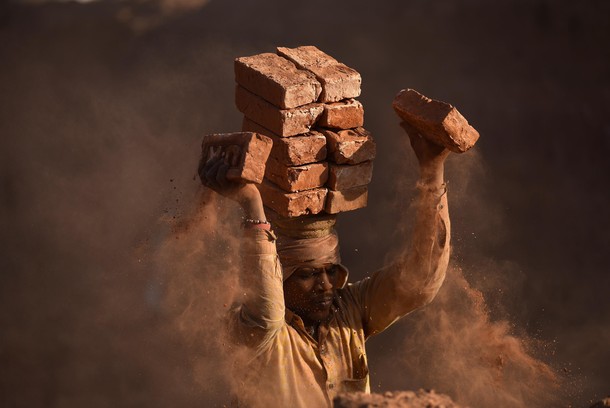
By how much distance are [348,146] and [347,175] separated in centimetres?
16

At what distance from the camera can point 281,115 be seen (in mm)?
5969

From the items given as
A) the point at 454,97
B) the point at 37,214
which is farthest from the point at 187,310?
the point at 454,97

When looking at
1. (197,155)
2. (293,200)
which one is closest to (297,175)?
(293,200)

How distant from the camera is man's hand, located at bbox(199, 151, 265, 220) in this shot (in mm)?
5711

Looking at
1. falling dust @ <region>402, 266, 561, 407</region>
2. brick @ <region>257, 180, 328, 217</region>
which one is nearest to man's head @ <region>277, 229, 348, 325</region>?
brick @ <region>257, 180, 328, 217</region>

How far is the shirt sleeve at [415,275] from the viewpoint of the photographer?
241 inches

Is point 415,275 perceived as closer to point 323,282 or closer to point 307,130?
point 323,282

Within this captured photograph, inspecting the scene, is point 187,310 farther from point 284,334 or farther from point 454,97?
point 454,97

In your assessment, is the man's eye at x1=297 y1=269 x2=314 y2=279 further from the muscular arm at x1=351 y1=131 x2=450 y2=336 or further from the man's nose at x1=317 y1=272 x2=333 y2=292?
the muscular arm at x1=351 y1=131 x2=450 y2=336

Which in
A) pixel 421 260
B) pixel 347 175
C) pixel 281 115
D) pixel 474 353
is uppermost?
pixel 281 115

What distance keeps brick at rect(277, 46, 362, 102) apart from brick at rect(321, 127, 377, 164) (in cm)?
18

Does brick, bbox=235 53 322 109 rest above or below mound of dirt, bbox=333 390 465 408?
above

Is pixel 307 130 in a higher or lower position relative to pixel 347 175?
higher

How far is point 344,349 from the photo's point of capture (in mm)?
6223
